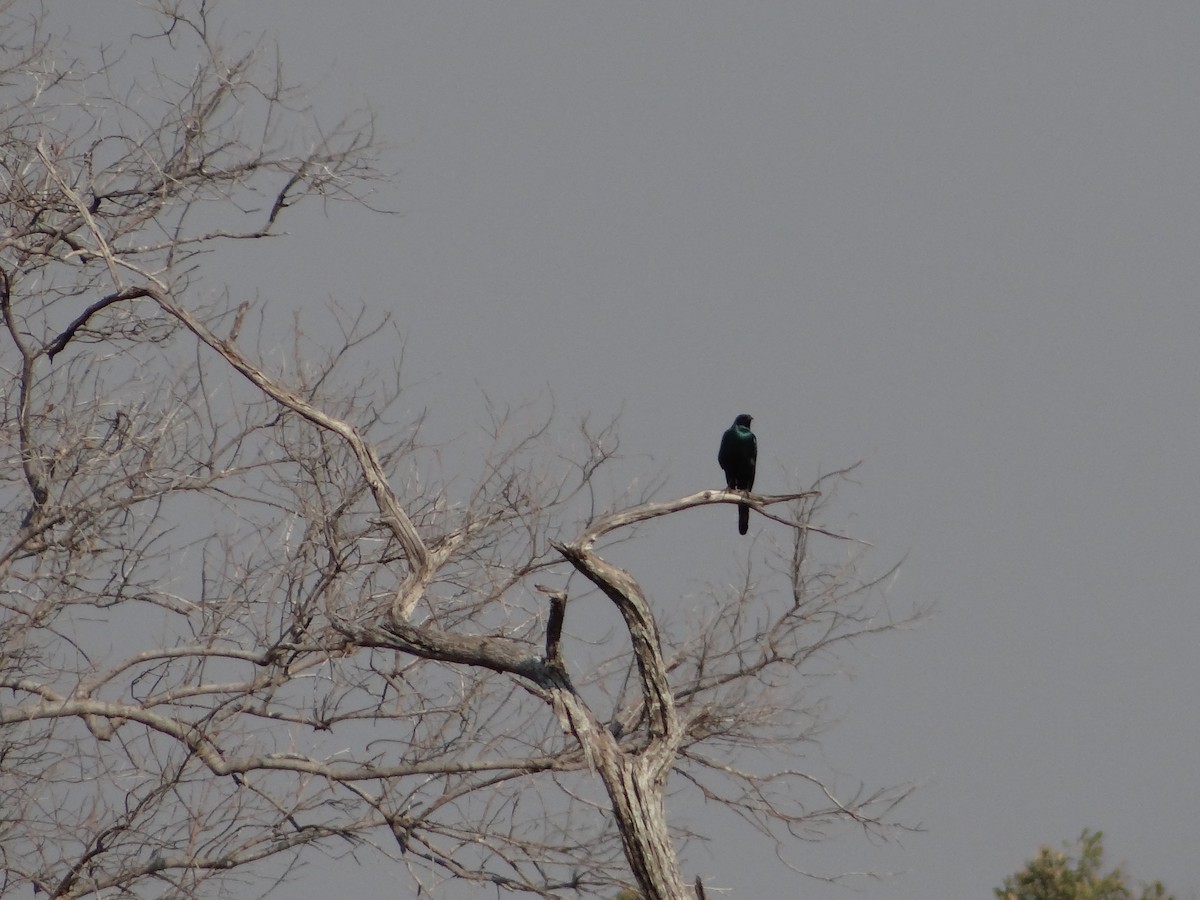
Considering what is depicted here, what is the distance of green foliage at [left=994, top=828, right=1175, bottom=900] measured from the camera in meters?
11.4

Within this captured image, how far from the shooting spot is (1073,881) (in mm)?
11445

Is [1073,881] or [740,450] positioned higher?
[740,450]

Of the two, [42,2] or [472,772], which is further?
[42,2]

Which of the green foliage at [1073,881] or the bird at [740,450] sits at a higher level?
the bird at [740,450]

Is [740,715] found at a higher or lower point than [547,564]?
lower

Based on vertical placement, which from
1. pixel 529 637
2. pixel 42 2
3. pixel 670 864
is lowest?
pixel 670 864

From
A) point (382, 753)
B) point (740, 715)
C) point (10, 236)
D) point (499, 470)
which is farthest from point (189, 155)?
point (740, 715)

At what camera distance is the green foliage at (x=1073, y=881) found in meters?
11.4

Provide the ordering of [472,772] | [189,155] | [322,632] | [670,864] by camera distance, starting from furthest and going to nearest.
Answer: [189,155] → [472,772] → [322,632] → [670,864]

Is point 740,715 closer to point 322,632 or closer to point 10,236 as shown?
point 322,632

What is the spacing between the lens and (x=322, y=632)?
679cm

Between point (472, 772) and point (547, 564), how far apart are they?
123 centimetres

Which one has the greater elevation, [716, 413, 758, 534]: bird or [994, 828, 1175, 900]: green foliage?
[716, 413, 758, 534]: bird

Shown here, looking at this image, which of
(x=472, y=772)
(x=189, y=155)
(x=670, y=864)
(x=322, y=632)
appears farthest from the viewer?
(x=189, y=155)
